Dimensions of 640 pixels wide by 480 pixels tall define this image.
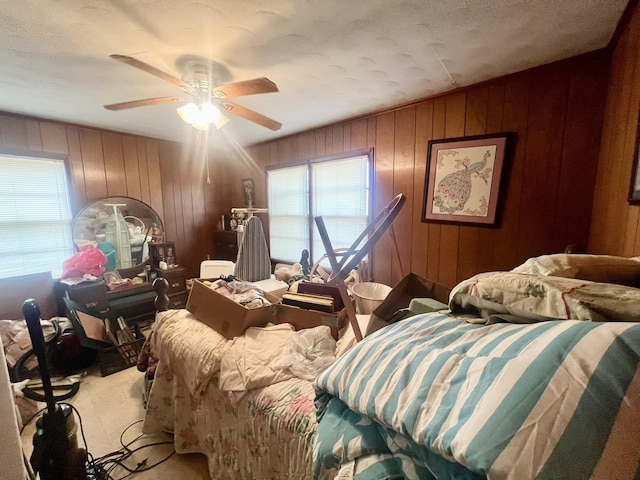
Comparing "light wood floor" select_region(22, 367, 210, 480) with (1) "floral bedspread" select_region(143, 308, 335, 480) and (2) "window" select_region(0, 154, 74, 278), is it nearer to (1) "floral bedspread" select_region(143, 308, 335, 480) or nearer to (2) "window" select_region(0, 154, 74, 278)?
(1) "floral bedspread" select_region(143, 308, 335, 480)

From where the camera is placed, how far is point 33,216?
2719mm

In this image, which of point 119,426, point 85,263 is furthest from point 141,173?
point 119,426

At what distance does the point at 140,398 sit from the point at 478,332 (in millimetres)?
2448

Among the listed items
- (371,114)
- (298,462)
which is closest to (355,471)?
(298,462)

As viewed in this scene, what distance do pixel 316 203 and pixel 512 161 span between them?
76.3 inches

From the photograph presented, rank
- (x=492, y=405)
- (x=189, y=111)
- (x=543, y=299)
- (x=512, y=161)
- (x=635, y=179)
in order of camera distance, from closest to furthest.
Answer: (x=492, y=405), (x=543, y=299), (x=635, y=179), (x=189, y=111), (x=512, y=161)

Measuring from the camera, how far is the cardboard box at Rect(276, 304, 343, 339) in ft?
4.78

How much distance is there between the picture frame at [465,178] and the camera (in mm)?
1978

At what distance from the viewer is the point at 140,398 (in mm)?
2086

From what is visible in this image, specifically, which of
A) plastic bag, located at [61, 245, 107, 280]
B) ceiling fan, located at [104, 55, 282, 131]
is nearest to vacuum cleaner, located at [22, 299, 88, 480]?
ceiling fan, located at [104, 55, 282, 131]

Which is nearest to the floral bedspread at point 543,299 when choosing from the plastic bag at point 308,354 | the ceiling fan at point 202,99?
the plastic bag at point 308,354

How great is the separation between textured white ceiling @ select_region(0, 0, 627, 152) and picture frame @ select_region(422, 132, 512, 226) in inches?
17.2

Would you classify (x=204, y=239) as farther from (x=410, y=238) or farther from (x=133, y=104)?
(x=410, y=238)

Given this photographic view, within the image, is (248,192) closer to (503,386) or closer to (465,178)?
(465,178)
